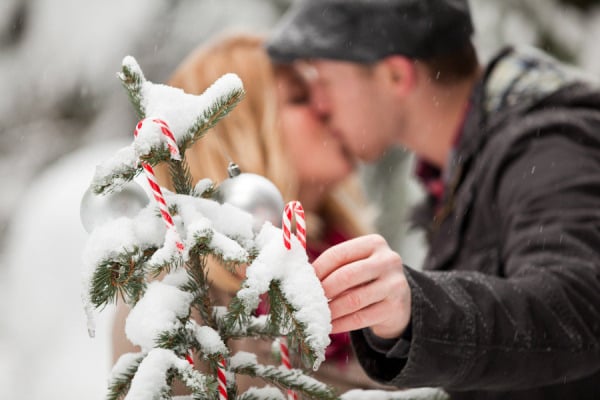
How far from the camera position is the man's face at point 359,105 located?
2.02m

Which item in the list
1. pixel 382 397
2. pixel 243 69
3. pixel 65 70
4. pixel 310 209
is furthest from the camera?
pixel 65 70

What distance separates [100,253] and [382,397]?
17.6 inches

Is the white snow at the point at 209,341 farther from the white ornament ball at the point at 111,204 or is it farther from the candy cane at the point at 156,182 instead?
the white ornament ball at the point at 111,204

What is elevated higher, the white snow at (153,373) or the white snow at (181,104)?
the white snow at (181,104)

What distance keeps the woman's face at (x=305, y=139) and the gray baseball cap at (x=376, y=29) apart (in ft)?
1.05

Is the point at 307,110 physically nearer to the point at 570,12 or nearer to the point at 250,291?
the point at 570,12

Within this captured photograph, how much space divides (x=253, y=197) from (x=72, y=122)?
8.96 feet

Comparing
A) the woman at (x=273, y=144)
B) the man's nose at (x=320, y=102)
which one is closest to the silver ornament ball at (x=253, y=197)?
the woman at (x=273, y=144)

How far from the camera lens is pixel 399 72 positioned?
192 cm

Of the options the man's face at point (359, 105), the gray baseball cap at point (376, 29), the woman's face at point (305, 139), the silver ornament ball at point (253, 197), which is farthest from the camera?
the woman's face at point (305, 139)

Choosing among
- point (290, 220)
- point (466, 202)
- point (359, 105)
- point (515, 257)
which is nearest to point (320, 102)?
point (359, 105)

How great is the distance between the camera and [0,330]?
2793 mm

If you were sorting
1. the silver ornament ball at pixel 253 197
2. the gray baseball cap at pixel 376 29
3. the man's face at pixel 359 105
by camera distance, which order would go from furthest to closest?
the man's face at pixel 359 105 → the gray baseball cap at pixel 376 29 → the silver ornament ball at pixel 253 197

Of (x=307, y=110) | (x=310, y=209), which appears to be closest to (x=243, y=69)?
(x=307, y=110)
